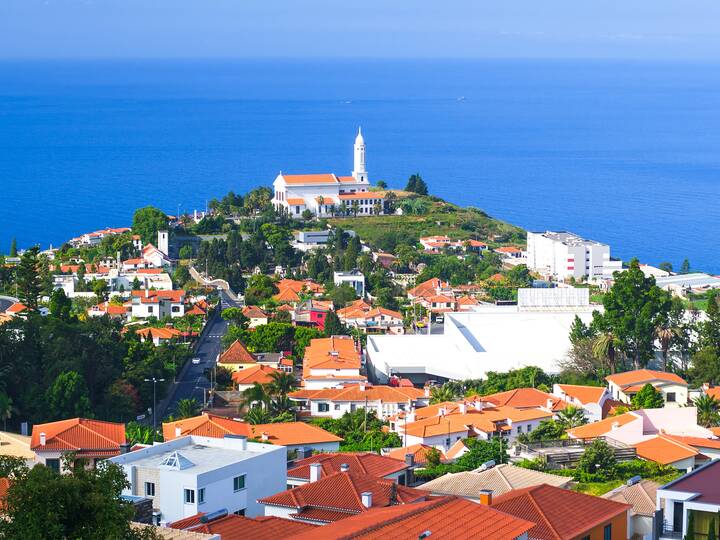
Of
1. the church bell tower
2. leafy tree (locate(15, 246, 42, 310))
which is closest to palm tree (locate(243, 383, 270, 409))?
leafy tree (locate(15, 246, 42, 310))

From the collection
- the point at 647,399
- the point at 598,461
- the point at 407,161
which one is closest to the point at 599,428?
the point at 598,461

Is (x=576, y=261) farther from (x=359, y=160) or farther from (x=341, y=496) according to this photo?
(x=341, y=496)

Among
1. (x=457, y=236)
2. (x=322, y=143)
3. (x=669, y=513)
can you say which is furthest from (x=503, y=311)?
(x=322, y=143)

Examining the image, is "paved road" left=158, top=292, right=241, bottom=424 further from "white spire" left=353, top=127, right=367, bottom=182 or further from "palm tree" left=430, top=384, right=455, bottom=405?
"white spire" left=353, top=127, right=367, bottom=182

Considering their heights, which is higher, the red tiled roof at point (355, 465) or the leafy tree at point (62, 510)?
the leafy tree at point (62, 510)

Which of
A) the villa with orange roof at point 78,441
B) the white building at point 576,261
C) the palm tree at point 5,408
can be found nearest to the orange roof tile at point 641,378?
the villa with orange roof at point 78,441

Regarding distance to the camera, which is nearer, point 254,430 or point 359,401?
point 254,430

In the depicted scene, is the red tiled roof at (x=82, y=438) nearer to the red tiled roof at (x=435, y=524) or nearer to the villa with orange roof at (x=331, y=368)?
the villa with orange roof at (x=331, y=368)

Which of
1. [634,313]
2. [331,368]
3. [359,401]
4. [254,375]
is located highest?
[634,313]
